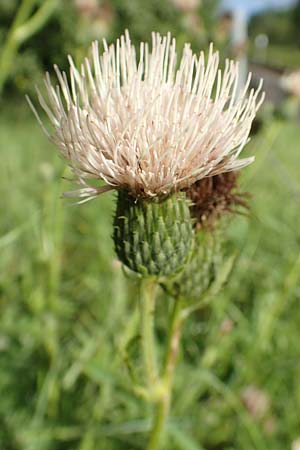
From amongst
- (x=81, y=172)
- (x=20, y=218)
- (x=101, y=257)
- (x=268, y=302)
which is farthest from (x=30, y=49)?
(x=81, y=172)

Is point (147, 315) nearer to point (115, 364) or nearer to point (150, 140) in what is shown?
point (150, 140)

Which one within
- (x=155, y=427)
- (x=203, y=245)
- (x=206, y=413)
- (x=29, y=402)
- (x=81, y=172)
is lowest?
(x=206, y=413)

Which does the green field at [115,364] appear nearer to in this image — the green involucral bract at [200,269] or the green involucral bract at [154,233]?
the green involucral bract at [200,269]

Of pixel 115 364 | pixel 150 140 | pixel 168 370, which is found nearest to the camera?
pixel 150 140

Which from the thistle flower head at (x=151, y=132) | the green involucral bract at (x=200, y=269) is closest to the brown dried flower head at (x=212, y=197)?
the green involucral bract at (x=200, y=269)

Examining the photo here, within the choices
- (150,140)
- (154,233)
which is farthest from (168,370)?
(150,140)

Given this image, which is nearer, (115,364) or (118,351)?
(118,351)

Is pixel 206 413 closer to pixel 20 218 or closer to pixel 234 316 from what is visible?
pixel 234 316

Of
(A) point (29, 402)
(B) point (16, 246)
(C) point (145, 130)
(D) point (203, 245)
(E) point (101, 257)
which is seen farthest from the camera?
(B) point (16, 246)
